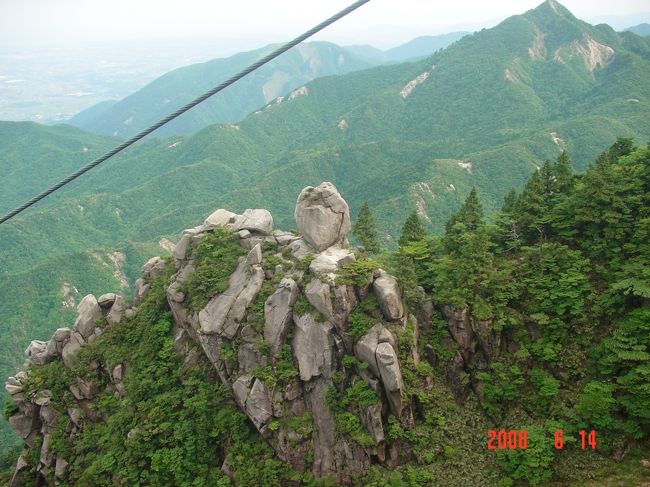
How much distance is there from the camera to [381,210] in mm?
106500

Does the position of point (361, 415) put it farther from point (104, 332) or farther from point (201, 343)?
point (104, 332)

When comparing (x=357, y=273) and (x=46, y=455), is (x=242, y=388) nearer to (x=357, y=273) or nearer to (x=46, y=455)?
(x=357, y=273)

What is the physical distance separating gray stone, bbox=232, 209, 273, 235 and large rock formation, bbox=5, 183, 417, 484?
71 mm

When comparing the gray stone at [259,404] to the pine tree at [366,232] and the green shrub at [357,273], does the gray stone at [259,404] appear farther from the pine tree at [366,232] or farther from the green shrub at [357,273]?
the pine tree at [366,232]

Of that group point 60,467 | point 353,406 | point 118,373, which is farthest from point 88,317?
point 353,406

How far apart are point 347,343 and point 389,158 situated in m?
155

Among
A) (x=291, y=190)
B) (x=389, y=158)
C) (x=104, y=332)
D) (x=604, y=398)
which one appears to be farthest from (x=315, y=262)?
(x=389, y=158)

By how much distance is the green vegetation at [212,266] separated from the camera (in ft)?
89.0

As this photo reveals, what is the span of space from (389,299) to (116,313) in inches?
793

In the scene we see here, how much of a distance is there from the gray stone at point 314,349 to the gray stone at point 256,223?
8.17 m

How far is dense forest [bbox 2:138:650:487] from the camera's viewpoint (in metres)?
19.7

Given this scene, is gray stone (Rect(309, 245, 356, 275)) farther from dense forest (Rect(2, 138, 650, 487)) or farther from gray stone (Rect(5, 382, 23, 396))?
gray stone (Rect(5, 382, 23, 396))

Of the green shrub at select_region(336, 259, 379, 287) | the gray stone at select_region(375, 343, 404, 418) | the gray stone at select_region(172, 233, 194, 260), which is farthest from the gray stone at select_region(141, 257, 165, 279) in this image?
the gray stone at select_region(375, 343, 404, 418)

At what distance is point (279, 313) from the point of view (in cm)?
2434
